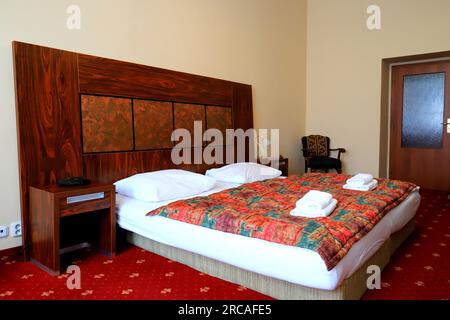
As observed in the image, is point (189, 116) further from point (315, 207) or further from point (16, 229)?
point (315, 207)

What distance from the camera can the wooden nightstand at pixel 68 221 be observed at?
86.8 inches

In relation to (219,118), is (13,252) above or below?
below

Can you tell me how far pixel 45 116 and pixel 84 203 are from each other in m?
0.75

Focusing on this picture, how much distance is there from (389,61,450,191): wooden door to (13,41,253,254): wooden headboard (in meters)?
3.38

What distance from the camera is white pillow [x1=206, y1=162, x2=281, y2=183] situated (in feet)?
11.3

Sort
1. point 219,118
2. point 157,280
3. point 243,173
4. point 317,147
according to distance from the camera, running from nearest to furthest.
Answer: point 157,280
point 243,173
point 219,118
point 317,147

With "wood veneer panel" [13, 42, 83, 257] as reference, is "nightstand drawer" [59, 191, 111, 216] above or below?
below

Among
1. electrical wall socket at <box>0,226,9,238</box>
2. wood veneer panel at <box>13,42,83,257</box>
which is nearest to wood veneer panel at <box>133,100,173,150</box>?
wood veneer panel at <box>13,42,83,257</box>

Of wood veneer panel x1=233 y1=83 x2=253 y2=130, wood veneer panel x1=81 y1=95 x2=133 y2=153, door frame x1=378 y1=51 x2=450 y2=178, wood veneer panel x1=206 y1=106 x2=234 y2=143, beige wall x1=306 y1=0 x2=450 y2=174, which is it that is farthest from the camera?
door frame x1=378 y1=51 x2=450 y2=178

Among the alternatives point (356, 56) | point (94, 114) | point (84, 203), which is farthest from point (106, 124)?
point (356, 56)

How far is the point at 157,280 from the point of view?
84.5 inches

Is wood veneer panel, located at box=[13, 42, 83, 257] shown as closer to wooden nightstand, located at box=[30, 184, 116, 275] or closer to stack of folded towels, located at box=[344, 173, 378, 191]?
wooden nightstand, located at box=[30, 184, 116, 275]
